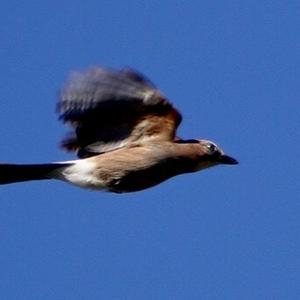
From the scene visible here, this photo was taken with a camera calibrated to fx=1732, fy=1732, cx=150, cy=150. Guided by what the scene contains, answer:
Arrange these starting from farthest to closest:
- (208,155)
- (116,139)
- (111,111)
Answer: (208,155) → (116,139) → (111,111)

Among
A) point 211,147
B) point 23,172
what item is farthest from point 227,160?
point 23,172

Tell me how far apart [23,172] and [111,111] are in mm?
827

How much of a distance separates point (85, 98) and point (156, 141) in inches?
30.8

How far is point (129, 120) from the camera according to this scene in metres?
13.5

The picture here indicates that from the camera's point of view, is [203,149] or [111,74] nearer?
[111,74]

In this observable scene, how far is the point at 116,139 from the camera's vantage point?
13562 millimetres

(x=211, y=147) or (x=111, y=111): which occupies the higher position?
(x=211, y=147)

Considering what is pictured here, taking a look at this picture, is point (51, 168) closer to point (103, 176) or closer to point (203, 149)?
point (103, 176)

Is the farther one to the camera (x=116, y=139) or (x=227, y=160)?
(x=227, y=160)

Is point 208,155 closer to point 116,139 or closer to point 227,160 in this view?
point 227,160

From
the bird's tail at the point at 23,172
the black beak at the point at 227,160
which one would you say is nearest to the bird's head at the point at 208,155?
the black beak at the point at 227,160

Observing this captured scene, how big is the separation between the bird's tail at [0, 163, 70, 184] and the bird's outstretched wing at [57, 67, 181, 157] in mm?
405

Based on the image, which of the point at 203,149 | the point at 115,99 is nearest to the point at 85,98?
the point at 115,99

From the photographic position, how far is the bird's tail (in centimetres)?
1334
